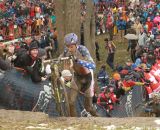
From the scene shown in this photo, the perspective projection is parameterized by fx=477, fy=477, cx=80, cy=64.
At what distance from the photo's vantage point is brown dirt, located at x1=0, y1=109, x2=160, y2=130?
290 inches

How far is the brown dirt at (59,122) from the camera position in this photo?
737 centimetres

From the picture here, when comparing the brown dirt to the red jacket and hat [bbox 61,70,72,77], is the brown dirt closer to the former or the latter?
hat [bbox 61,70,72,77]

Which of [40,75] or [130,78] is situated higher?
[40,75]

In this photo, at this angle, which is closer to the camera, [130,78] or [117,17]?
[130,78]

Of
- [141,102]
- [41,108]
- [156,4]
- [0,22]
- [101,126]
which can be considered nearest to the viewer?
[101,126]

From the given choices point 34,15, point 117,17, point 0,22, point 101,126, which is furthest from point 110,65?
point 101,126

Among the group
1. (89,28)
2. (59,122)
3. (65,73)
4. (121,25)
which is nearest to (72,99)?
(65,73)

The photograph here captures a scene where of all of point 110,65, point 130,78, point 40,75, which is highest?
point 40,75

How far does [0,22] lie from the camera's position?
2908 cm

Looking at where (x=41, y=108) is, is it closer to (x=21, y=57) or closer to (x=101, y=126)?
(x=21, y=57)

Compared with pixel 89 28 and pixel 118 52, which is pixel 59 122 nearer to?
pixel 89 28

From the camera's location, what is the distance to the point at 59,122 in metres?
7.79

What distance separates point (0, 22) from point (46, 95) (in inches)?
809

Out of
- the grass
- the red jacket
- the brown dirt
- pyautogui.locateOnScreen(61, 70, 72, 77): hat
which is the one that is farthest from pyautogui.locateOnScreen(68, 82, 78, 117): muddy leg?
the grass
